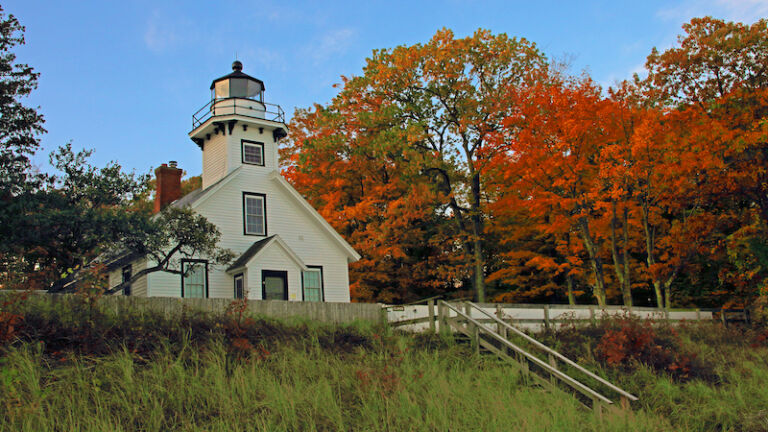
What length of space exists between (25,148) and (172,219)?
662cm

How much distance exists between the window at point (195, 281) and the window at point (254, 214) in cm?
215

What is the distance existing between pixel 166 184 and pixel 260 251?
7.46 meters

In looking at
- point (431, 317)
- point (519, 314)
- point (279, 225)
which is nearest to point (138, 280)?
point (279, 225)

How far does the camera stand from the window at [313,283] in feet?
77.4

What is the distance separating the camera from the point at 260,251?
21.6m

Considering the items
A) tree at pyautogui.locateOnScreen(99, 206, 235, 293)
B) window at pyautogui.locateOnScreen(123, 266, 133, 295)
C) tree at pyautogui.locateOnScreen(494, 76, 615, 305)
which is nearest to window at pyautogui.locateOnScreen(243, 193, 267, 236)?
tree at pyautogui.locateOnScreen(99, 206, 235, 293)

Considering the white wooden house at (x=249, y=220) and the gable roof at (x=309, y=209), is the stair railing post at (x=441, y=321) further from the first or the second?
the gable roof at (x=309, y=209)

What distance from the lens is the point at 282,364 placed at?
1045 centimetres

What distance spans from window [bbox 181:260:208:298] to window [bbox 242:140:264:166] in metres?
4.77

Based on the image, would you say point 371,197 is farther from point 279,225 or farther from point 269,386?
point 269,386

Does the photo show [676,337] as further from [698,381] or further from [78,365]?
[78,365]

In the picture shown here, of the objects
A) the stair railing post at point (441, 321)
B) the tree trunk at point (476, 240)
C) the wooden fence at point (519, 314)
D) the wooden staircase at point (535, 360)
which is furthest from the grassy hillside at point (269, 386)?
the tree trunk at point (476, 240)

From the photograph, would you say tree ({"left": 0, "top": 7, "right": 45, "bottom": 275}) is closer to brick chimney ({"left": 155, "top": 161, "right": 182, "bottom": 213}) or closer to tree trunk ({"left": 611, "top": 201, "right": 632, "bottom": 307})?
brick chimney ({"left": 155, "top": 161, "right": 182, "bottom": 213})

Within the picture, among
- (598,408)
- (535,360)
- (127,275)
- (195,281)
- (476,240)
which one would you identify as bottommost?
(598,408)
